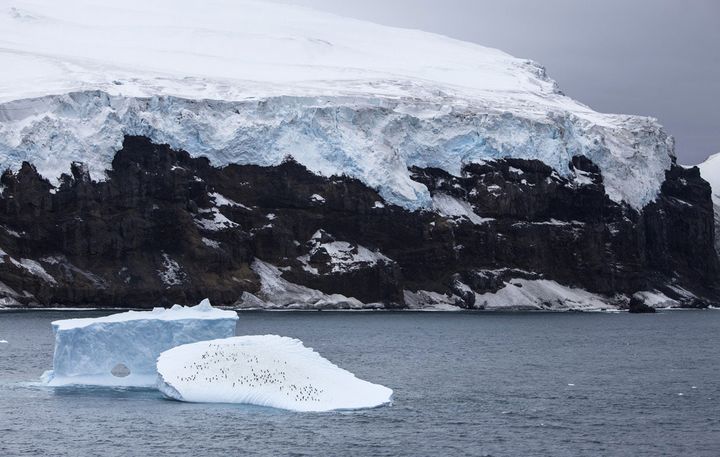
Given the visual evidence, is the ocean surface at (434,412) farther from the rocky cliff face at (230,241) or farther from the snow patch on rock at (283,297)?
the snow patch on rock at (283,297)

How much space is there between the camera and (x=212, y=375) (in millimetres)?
61438

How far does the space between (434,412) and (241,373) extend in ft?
32.6

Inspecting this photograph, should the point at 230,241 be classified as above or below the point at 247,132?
below

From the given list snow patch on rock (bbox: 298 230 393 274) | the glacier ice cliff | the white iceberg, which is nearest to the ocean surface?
the white iceberg

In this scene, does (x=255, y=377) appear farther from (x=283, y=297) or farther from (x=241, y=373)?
(x=283, y=297)

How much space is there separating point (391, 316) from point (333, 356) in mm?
71803

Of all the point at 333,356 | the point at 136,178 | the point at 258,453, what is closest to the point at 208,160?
the point at 136,178

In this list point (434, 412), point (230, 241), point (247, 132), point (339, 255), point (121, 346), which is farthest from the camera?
point (339, 255)

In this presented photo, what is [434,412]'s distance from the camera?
6272cm

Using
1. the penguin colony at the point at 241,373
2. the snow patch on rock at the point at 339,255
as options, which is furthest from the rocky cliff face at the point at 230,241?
the penguin colony at the point at 241,373

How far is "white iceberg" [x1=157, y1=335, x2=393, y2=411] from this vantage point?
60.7 m

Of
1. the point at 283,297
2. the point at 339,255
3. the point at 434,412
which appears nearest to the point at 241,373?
the point at 434,412

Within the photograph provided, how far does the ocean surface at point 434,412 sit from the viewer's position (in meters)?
52.3

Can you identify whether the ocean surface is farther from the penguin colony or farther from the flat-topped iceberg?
the flat-topped iceberg
